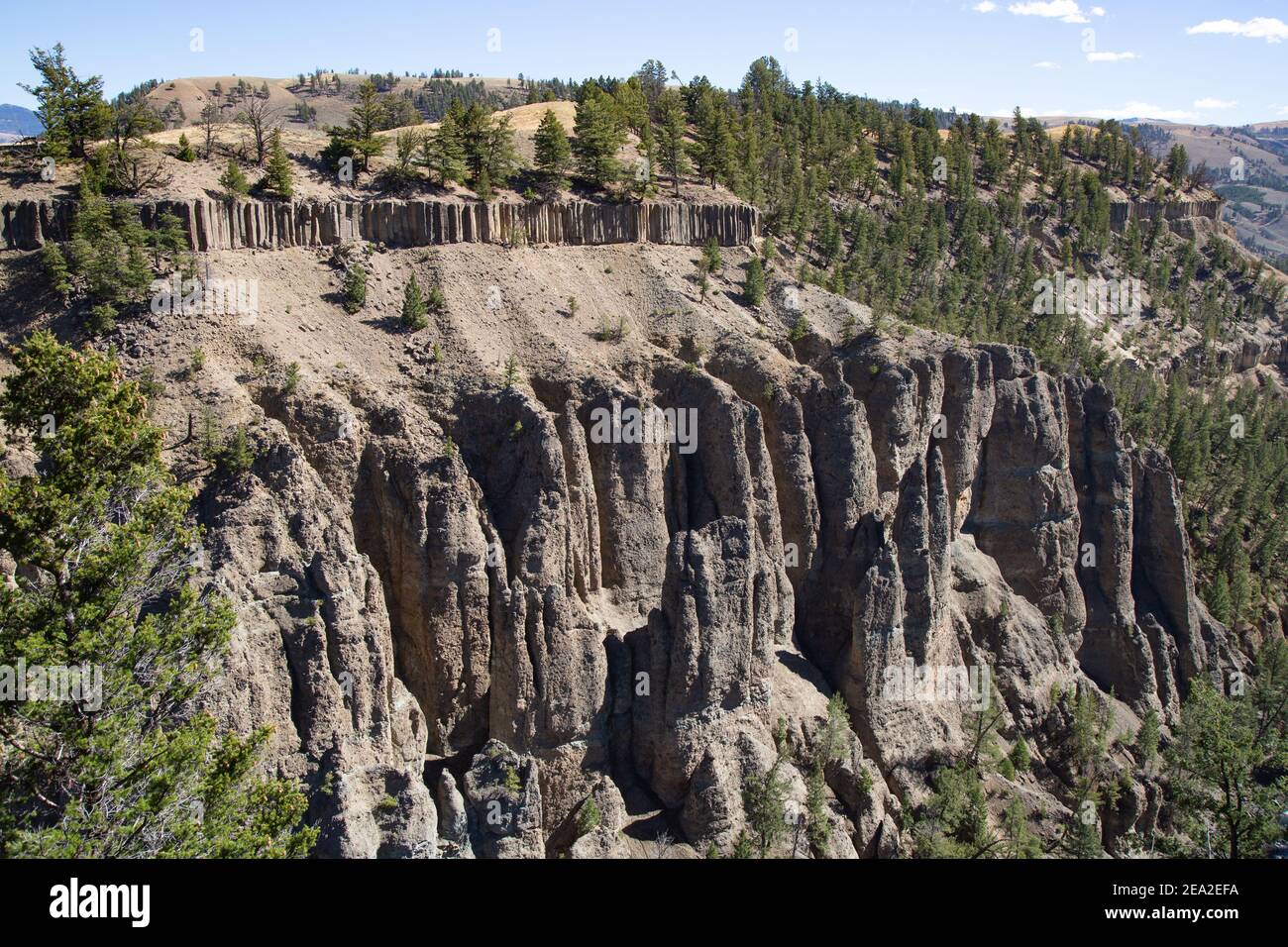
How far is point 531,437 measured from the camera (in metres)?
44.8

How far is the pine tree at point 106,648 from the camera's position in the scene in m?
19.4

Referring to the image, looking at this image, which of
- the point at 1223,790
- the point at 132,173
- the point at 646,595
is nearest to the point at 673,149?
the point at 132,173

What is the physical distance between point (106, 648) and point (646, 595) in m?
30.1

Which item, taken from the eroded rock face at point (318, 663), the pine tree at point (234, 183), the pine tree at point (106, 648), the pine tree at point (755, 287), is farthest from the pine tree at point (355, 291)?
the pine tree at point (106, 648)

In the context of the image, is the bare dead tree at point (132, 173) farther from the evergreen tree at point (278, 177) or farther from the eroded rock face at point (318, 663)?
the eroded rock face at point (318, 663)

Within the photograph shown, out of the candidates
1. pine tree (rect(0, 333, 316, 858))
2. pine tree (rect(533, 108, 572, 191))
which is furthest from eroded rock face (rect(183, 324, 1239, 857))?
pine tree (rect(533, 108, 572, 191))

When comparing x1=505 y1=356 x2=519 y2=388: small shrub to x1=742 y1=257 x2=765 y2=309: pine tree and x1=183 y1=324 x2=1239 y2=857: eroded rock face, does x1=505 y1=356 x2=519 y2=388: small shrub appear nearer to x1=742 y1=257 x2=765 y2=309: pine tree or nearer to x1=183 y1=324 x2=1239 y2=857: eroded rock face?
x1=183 y1=324 x2=1239 y2=857: eroded rock face

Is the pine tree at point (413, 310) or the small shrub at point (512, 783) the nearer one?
the small shrub at point (512, 783)

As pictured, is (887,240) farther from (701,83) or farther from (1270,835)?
(1270,835)

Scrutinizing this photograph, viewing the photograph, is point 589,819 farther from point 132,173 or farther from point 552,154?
point 552,154

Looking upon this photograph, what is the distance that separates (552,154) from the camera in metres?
62.8

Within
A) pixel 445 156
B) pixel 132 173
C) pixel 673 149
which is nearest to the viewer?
pixel 132 173

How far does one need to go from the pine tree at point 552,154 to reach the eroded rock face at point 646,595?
1784 centimetres

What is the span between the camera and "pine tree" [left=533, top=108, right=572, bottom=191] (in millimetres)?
62625
